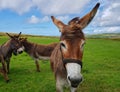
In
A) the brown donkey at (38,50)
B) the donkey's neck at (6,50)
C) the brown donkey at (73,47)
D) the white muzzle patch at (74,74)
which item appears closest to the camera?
the white muzzle patch at (74,74)

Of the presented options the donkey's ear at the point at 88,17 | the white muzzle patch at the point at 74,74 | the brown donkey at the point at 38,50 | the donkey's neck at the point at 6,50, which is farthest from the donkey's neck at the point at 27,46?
the white muzzle patch at the point at 74,74

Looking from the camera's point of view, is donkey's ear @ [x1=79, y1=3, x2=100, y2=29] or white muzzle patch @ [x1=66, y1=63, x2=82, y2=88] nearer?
white muzzle patch @ [x1=66, y1=63, x2=82, y2=88]

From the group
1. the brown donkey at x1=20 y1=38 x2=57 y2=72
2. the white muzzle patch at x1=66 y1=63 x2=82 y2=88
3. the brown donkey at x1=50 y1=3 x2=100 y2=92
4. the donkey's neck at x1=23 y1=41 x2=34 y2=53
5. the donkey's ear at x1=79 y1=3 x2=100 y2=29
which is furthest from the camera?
the donkey's neck at x1=23 y1=41 x2=34 y2=53

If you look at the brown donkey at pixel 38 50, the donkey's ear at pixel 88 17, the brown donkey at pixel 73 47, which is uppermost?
the donkey's ear at pixel 88 17

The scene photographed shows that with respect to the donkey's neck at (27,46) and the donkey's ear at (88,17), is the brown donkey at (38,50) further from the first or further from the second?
the donkey's ear at (88,17)

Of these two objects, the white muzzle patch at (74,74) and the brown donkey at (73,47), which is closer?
the white muzzle patch at (74,74)

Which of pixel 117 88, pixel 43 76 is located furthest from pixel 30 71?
pixel 117 88

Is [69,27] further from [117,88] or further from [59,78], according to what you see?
[117,88]

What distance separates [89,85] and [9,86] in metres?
4.07

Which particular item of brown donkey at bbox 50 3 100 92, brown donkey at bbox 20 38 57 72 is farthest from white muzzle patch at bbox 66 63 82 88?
brown donkey at bbox 20 38 57 72

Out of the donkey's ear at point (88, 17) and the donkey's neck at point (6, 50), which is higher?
the donkey's ear at point (88, 17)

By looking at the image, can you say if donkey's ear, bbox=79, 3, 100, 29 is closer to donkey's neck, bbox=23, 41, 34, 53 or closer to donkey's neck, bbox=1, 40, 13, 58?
donkey's neck, bbox=1, 40, 13, 58

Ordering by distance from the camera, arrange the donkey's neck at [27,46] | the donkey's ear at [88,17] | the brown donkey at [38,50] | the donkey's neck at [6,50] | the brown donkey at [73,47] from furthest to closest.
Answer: the donkey's neck at [27,46] < the brown donkey at [38,50] < the donkey's neck at [6,50] < the donkey's ear at [88,17] < the brown donkey at [73,47]

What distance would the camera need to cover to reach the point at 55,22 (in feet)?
19.6
